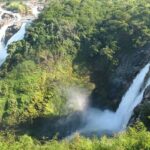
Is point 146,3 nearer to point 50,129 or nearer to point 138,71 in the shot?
point 138,71

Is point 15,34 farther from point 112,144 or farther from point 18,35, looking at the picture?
point 112,144

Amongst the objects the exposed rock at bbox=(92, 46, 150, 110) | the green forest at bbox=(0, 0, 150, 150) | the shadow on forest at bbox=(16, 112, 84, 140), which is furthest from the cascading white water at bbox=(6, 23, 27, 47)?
the shadow on forest at bbox=(16, 112, 84, 140)

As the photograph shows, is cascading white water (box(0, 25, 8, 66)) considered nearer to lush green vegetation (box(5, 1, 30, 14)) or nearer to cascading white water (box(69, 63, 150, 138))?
lush green vegetation (box(5, 1, 30, 14))

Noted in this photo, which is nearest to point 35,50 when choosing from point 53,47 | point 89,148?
point 53,47

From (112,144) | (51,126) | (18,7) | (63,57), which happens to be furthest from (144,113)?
(18,7)

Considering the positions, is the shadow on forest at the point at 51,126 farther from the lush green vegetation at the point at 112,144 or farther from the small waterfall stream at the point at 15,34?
the lush green vegetation at the point at 112,144

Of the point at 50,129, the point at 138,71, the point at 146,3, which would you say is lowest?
the point at 50,129
